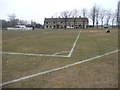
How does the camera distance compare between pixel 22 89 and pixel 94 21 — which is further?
pixel 94 21

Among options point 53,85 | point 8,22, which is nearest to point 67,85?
point 53,85

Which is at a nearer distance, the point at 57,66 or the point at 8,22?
the point at 57,66

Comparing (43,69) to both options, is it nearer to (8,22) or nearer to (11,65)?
(11,65)

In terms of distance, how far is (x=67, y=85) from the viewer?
555 cm

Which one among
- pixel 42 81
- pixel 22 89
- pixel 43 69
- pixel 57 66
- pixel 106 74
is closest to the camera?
pixel 22 89

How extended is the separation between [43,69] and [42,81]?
153cm

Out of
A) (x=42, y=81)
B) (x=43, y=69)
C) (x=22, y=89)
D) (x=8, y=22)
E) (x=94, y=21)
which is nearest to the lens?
(x=22, y=89)

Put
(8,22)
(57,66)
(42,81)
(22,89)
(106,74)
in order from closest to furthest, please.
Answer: (22,89)
(42,81)
(106,74)
(57,66)
(8,22)

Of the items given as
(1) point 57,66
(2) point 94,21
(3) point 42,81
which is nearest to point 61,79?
(3) point 42,81

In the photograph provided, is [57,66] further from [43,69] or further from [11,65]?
[11,65]

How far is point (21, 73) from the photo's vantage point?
22.4 feet

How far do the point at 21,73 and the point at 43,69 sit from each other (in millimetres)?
880

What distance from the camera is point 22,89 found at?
5.21 metres

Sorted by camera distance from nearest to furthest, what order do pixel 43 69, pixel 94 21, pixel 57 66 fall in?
pixel 43 69
pixel 57 66
pixel 94 21
